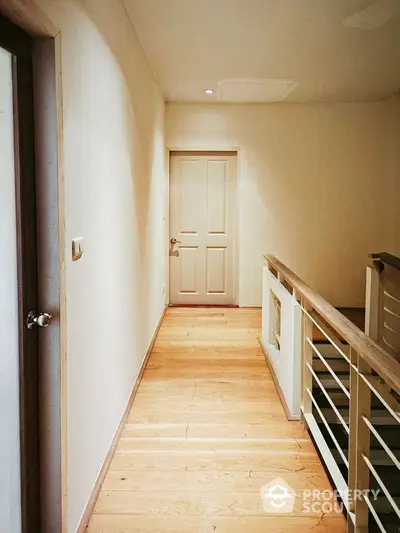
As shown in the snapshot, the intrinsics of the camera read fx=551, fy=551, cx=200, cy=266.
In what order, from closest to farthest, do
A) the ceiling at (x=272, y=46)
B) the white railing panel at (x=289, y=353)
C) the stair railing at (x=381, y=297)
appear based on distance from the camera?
the white railing panel at (x=289, y=353) → the ceiling at (x=272, y=46) → the stair railing at (x=381, y=297)

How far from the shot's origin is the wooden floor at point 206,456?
231cm

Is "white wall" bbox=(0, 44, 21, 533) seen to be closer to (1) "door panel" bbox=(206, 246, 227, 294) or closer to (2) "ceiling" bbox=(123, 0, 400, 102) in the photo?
(2) "ceiling" bbox=(123, 0, 400, 102)

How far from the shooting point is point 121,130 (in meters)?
3.20

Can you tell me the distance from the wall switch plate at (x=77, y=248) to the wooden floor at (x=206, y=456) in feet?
3.65

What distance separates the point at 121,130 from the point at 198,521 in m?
2.11

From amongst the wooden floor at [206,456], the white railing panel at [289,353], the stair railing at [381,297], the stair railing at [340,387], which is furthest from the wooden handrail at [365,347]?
the stair railing at [381,297]

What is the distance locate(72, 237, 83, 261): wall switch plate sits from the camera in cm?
207

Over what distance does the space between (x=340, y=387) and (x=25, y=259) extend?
264cm

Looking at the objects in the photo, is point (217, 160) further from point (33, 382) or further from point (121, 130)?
point (33, 382)

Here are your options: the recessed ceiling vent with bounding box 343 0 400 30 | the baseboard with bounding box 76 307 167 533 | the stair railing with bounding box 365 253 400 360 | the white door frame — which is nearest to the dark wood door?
the baseboard with bounding box 76 307 167 533

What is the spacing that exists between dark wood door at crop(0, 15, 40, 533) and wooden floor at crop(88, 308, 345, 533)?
0.59 m

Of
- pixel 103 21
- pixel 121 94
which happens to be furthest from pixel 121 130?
pixel 103 21

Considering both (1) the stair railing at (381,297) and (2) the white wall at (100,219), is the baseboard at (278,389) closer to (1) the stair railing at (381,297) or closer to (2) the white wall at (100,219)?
(1) the stair railing at (381,297)

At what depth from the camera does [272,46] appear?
13.9 feet
